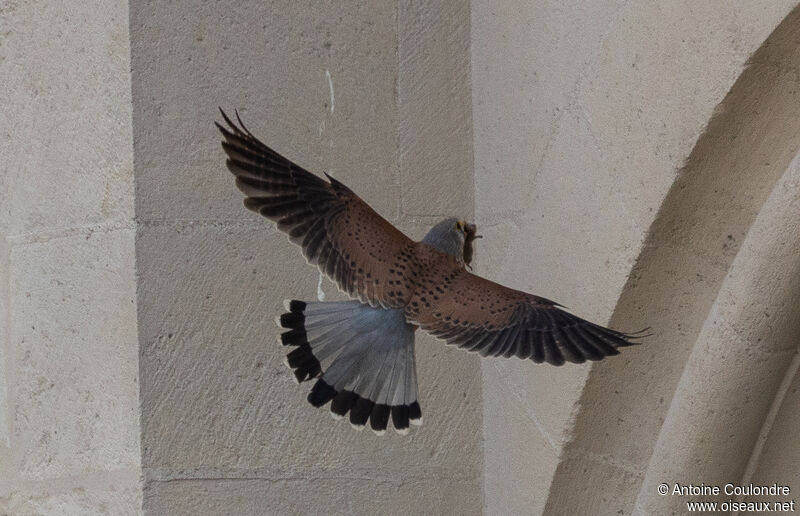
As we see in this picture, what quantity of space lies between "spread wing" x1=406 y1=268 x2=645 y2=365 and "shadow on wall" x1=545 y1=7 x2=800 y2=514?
0.26 meters

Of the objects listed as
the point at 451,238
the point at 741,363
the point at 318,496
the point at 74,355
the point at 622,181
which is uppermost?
the point at 622,181

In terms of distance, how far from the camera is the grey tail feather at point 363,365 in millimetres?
1784

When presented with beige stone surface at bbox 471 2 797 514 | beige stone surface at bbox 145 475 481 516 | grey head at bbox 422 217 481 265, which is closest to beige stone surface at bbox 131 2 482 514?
beige stone surface at bbox 145 475 481 516

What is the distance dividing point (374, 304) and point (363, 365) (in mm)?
106

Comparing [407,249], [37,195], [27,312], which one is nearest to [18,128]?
[37,195]

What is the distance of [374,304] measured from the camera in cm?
177

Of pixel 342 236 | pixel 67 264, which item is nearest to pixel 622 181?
pixel 342 236

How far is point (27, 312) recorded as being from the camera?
2.25 m

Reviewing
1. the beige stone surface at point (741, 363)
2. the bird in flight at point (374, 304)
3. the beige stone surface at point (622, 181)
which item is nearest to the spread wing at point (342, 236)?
the bird in flight at point (374, 304)

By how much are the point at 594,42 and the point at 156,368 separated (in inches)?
37.7

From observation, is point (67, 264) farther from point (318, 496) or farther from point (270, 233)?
point (318, 496)

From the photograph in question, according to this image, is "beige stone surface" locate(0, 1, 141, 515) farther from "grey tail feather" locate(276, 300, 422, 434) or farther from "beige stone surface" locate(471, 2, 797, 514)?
"beige stone surface" locate(471, 2, 797, 514)

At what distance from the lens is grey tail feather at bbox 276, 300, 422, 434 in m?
1.78

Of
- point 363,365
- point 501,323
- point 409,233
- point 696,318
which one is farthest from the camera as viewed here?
point 409,233
